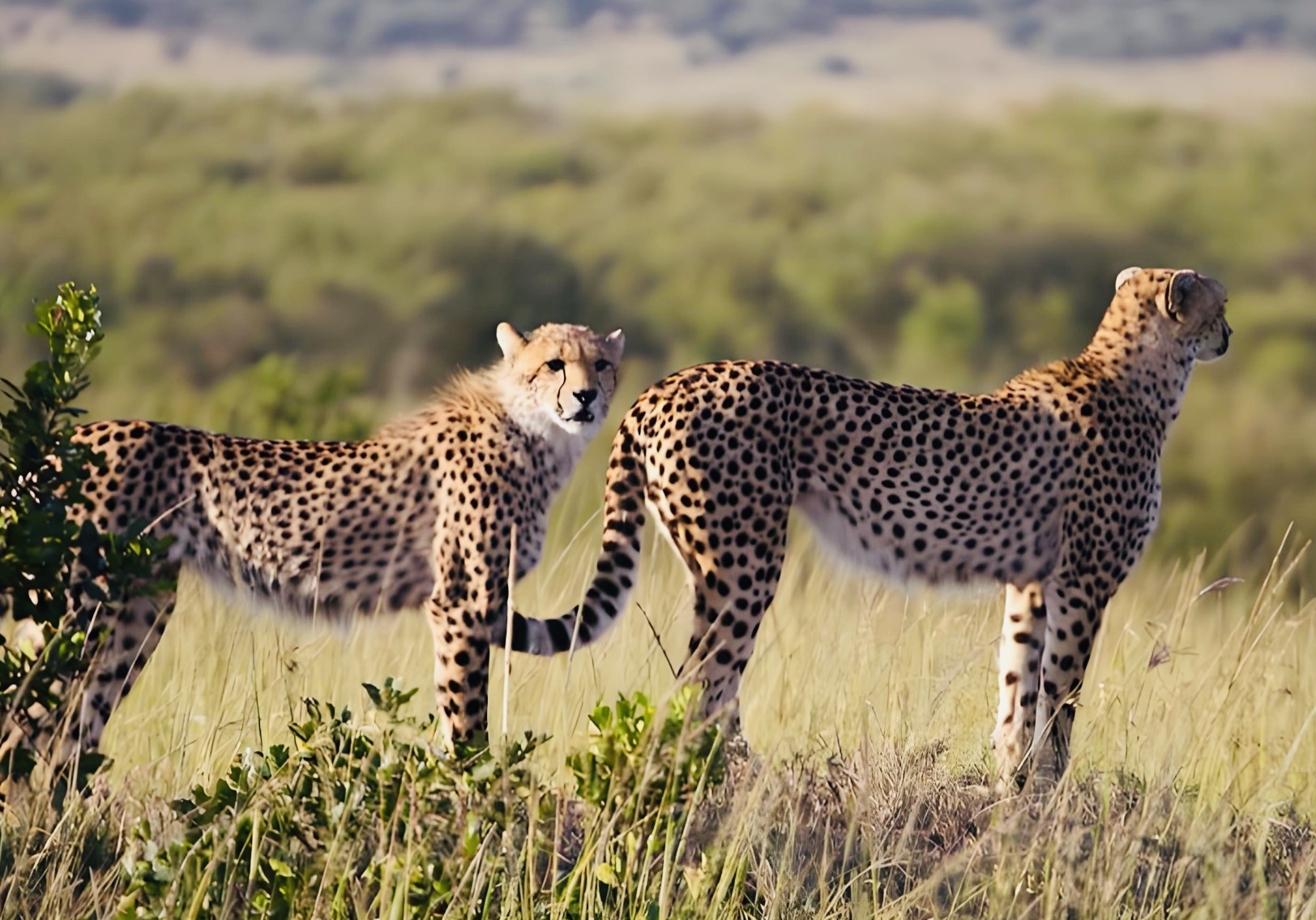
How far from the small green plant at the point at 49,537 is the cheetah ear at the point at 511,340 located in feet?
3.50

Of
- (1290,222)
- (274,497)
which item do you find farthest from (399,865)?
(1290,222)

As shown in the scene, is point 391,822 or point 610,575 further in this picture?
point 610,575

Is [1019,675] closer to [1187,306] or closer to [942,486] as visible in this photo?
[942,486]

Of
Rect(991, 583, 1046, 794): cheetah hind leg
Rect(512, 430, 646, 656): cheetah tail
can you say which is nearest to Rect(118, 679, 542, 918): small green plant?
Rect(512, 430, 646, 656): cheetah tail

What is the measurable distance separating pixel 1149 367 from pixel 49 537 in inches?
113

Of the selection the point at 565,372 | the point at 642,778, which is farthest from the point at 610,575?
the point at 642,778

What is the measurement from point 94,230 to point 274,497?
2577 centimetres

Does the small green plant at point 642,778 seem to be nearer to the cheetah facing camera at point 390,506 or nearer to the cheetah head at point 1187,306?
the cheetah facing camera at point 390,506

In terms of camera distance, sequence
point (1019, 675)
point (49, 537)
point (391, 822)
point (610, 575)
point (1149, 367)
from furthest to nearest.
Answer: point (1149, 367), point (1019, 675), point (610, 575), point (49, 537), point (391, 822)

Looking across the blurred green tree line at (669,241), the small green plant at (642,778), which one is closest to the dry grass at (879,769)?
the small green plant at (642,778)

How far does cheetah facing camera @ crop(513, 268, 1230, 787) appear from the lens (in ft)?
15.0

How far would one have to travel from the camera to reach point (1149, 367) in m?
5.06

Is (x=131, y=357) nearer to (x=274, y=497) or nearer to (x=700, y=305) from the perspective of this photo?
(x=700, y=305)

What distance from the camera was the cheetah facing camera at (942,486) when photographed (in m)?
4.58
